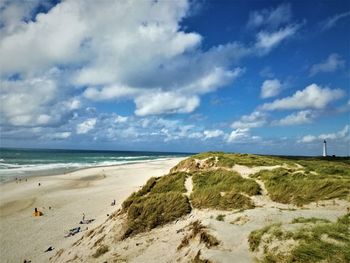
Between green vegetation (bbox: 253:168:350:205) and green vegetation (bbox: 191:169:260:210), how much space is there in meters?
1.09

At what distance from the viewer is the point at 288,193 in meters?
15.4

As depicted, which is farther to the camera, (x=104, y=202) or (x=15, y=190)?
(x=15, y=190)

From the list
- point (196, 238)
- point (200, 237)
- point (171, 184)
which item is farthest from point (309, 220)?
point (171, 184)

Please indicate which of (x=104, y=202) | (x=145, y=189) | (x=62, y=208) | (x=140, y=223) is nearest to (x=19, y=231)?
(x=62, y=208)

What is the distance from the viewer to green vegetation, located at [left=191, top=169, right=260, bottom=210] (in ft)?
50.2

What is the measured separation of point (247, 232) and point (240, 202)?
14.9ft

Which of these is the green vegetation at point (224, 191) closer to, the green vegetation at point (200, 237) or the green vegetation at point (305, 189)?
the green vegetation at point (305, 189)

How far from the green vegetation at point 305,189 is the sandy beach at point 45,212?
13348 millimetres

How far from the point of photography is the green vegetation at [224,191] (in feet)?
50.2

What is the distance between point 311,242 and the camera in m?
8.81

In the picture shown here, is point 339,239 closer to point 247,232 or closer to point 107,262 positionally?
point 247,232

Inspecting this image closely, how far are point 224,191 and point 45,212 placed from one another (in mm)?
20255

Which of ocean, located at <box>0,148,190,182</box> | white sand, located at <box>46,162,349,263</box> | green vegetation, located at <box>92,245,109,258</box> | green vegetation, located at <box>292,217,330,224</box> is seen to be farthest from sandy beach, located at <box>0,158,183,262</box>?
green vegetation, located at <box>292,217,330,224</box>

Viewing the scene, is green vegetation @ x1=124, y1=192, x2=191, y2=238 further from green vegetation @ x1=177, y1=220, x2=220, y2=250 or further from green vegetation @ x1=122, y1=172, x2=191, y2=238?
green vegetation @ x1=177, y1=220, x2=220, y2=250
